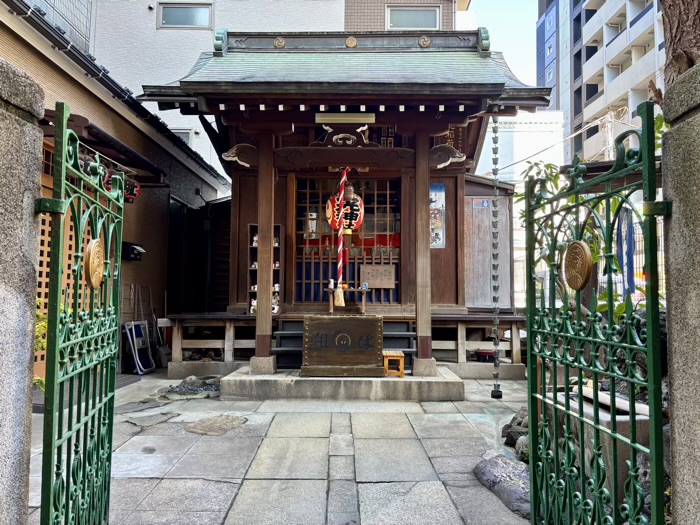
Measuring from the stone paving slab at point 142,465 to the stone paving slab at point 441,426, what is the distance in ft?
→ 8.94

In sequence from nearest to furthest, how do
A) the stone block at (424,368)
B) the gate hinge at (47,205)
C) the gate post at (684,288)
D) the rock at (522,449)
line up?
the gate post at (684,288)
the gate hinge at (47,205)
the rock at (522,449)
the stone block at (424,368)

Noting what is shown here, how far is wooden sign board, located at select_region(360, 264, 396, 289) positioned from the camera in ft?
30.4

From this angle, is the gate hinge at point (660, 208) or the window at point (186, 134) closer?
the gate hinge at point (660, 208)

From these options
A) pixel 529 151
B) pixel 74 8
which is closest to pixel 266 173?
pixel 74 8

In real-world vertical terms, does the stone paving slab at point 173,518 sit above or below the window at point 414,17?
below

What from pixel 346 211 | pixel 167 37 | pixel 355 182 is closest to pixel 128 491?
pixel 346 211

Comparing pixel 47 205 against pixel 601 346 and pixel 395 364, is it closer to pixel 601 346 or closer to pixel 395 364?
pixel 601 346

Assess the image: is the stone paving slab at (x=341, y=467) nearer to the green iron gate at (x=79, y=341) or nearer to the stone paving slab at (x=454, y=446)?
the stone paving slab at (x=454, y=446)

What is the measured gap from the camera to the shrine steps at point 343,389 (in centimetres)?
714

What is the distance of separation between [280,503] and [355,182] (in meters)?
7.24

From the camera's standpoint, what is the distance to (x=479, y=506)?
3545 mm

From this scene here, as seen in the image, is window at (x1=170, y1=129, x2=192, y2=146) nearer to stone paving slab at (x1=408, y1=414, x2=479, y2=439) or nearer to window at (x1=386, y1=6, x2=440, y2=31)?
window at (x1=386, y1=6, x2=440, y2=31)

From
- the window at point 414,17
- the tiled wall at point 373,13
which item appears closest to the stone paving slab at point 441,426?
the tiled wall at point 373,13

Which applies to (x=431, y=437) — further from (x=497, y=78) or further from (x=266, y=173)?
(x=497, y=78)
